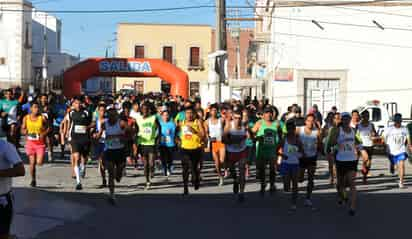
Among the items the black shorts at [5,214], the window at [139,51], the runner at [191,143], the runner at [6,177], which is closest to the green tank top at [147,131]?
the runner at [191,143]

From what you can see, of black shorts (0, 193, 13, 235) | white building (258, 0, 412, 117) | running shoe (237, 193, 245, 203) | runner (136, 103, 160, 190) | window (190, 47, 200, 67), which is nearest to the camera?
black shorts (0, 193, 13, 235)

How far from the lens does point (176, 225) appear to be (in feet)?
35.2

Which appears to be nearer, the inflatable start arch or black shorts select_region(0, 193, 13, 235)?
black shorts select_region(0, 193, 13, 235)

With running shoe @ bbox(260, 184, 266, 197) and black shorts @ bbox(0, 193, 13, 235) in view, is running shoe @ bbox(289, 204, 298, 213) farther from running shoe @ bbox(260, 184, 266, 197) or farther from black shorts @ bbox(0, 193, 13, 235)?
black shorts @ bbox(0, 193, 13, 235)

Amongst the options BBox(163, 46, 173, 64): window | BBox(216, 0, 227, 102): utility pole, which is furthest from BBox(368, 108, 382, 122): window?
BBox(163, 46, 173, 64): window

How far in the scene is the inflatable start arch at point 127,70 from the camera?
32.0 metres

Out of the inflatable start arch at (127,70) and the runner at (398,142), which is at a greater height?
the inflatable start arch at (127,70)

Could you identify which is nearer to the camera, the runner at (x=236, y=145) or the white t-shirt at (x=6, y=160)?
the white t-shirt at (x=6, y=160)

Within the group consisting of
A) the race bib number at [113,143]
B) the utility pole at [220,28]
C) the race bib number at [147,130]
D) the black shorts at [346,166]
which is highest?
the utility pole at [220,28]

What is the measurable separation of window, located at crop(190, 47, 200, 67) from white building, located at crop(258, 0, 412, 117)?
129 feet

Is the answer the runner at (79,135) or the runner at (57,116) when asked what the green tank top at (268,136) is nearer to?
the runner at (79,135)

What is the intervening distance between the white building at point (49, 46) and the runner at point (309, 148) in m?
51.6

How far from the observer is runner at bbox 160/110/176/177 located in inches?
668

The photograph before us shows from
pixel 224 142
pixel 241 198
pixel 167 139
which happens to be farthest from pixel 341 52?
pixel 241 198
